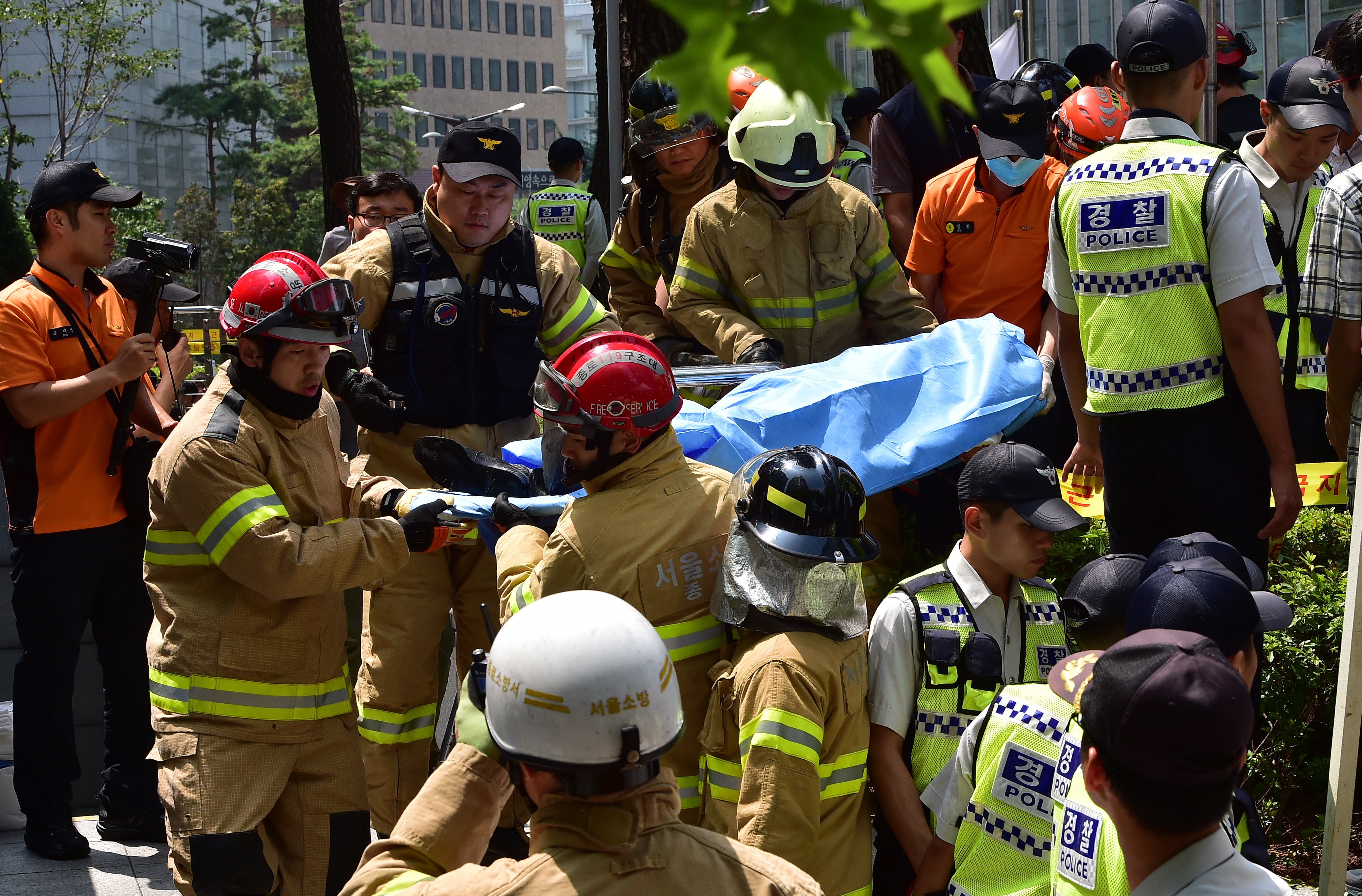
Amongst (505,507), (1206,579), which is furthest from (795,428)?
(1206,579)

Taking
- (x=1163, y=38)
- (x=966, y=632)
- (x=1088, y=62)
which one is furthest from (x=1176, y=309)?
(x=1088, y=62)

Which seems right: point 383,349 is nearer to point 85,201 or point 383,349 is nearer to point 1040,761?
point 85,201

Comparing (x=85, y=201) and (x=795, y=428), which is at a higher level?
(x=85, y=201)

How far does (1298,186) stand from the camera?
18.4 feet

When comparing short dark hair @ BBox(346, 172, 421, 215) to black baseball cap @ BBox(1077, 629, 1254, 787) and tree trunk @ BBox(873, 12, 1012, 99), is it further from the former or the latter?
black baseball cap @ BBox(1077, 629, 1254, 787)

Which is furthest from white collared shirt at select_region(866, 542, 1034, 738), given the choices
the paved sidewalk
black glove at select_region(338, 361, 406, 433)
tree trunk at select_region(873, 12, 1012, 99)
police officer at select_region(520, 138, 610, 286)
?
tree trunk at select_region(873, 12, 1012, 99)

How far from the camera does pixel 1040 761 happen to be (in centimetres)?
273

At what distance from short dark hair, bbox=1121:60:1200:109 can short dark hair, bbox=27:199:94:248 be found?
364cm

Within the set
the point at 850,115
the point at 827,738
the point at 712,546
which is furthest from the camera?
the point at 850,115

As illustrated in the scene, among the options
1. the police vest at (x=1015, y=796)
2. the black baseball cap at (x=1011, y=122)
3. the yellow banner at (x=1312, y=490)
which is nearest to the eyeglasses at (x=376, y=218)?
the black baseball cap at (x=1011, y=122)

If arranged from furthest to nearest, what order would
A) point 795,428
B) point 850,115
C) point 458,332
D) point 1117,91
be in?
1. point 850,115
2. point 1117,91
3. point 458,332
4. point 795,428

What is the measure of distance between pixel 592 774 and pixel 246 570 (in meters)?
2.01

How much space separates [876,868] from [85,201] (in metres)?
3.65

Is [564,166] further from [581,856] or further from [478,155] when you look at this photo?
[581,856]
